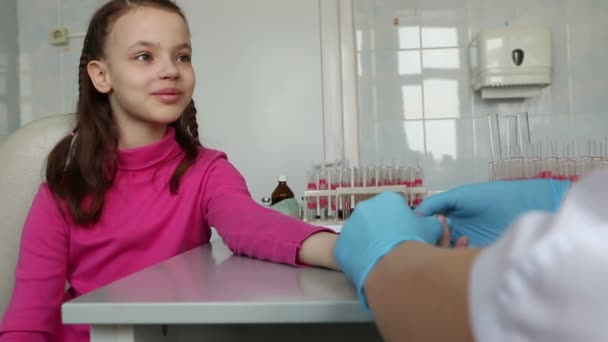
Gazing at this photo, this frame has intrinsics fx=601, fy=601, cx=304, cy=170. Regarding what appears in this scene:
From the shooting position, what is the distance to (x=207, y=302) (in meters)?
0.44

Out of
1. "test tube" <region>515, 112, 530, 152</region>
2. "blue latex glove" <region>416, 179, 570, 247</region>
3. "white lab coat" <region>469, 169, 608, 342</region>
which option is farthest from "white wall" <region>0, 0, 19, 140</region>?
"white lab coat" <region>469, 169, 608, 342</region>

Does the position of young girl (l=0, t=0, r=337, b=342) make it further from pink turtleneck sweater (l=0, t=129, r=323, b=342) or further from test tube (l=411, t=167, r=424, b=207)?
test tube (l=411, t=167, r=424, b=207)

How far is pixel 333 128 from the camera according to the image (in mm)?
2500

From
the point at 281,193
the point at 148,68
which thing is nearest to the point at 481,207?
the point at 148,68

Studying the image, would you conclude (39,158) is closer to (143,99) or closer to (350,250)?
(143,99)

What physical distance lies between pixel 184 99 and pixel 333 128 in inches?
57.9

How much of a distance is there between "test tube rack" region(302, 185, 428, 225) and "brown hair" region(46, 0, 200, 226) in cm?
88

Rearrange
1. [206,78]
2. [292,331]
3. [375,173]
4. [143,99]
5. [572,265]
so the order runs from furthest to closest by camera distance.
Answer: [206,78] < [375,173] < [143,99] < [292,331] < [572,265]

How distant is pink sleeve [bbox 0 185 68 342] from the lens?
2.69ft

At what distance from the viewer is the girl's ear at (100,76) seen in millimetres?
1109

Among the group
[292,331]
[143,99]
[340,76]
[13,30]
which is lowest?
[292,331]

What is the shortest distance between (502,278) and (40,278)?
0.82 m

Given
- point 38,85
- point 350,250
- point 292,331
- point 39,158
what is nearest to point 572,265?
point 350,250

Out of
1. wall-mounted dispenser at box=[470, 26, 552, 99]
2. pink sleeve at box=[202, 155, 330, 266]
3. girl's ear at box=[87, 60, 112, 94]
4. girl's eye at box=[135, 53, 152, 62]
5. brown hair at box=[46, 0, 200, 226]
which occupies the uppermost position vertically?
wall-mounted dispenser at box=[470, 26, 552, 99]
